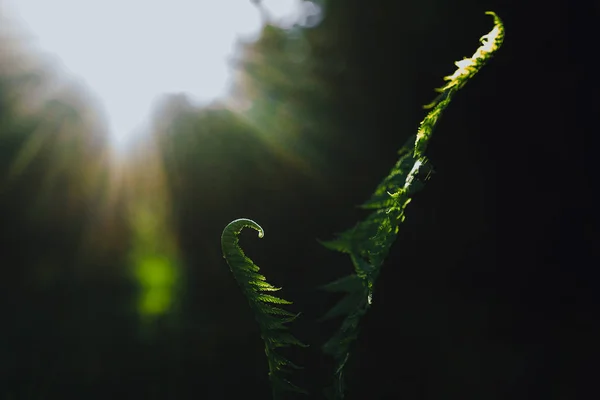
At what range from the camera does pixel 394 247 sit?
1.93m

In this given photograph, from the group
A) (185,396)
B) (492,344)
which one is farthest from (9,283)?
(492,344)

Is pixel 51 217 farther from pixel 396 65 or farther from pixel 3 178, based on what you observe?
pixel 396 65

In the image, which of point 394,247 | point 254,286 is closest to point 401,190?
point 254,286

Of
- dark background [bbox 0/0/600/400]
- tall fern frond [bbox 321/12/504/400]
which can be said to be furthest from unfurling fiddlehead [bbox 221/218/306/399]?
dark background [bbox 0/0/600/400]

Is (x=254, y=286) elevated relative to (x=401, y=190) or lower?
lower

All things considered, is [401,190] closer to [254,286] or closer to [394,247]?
[254,286]

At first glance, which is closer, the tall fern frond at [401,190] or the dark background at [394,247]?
the tall fern frond at [401,190]

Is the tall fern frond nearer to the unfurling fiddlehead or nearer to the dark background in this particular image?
the unfurling fiddlehead

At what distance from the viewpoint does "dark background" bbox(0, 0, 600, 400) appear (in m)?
1.75

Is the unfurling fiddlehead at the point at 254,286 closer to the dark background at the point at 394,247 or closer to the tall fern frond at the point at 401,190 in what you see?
the tall fern frond at the point at 401,190

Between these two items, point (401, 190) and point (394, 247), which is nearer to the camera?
point (401, 190)

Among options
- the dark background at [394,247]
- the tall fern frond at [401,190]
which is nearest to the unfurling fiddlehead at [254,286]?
the tall fern frond at [401,190]

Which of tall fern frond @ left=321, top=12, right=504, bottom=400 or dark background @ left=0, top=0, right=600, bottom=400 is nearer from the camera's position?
tall fern frond @ left=321, top=12, right=504, bottom=400

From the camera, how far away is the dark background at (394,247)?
1.75 metres
